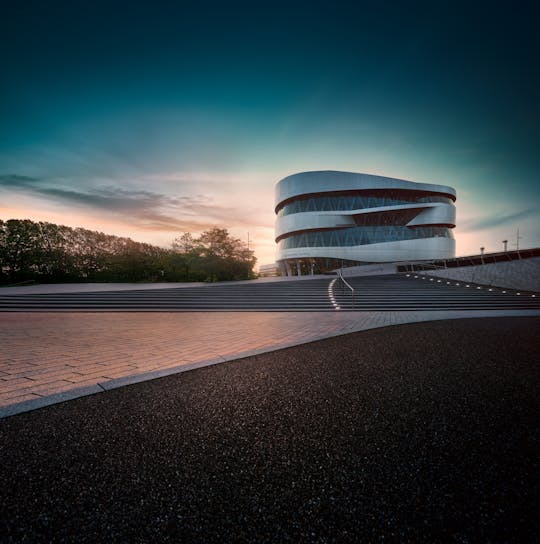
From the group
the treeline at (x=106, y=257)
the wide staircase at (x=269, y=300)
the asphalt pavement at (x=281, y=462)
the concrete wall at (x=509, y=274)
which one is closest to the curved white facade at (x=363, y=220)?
the treeline at (x=106, y=257)

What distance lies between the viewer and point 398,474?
2.00 metres

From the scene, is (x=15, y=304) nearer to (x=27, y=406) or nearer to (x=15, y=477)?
(x=27, y=406)

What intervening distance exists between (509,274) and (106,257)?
39.7 m

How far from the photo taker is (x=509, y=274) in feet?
78.1

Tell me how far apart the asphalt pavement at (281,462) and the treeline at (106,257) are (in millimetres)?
30732

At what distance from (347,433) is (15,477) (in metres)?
2.54

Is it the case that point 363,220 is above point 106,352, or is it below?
above

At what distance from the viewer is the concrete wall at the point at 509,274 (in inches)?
904

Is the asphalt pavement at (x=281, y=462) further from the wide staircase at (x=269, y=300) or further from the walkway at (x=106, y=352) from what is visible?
the wide staircase at (x=269, y=300)

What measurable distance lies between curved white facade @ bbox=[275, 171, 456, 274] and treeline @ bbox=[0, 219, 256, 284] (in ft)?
58.0

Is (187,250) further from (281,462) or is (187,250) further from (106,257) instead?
(281,462)

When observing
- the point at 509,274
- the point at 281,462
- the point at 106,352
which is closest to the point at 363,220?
the point at 509,274

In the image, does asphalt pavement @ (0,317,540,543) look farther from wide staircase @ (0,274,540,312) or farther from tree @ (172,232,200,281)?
tree @ (172,232,200,281)

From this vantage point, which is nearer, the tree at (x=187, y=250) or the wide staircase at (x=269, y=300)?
the wide staircase at (x=269, y=300)
